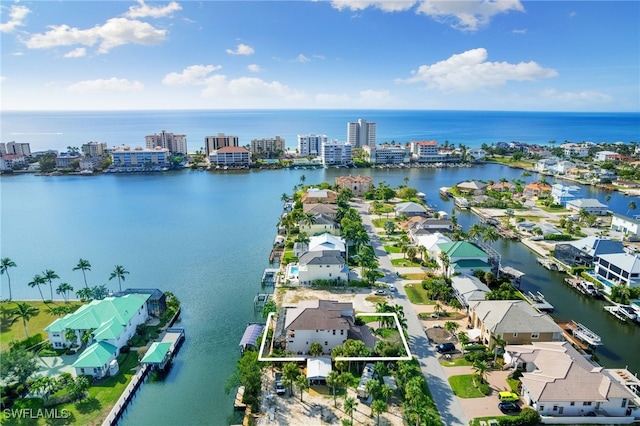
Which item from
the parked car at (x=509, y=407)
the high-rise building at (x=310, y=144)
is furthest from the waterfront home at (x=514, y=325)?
the high-rise building at (x=310, y=144)

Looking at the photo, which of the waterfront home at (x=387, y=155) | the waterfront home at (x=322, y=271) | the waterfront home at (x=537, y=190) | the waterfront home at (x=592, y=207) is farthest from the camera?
the waterfront home at (x=387, y=155)

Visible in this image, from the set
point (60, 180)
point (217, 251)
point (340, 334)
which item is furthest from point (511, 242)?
point (60, 180)

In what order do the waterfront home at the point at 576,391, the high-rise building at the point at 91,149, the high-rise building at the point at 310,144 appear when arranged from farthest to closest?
the high-rise building at the point at 310,144, the high-rise building at the point at 91,149, the waterfront home at the point at 576,391

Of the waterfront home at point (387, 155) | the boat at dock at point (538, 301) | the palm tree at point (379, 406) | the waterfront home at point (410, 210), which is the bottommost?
the boat at dock at point (538, 301)

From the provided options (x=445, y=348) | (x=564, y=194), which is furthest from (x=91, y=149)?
(x=445, y=348)

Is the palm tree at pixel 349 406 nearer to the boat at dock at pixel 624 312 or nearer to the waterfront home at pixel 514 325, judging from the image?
the waterfront home at pixel 514 325

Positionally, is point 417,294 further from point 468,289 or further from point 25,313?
point 25,313
